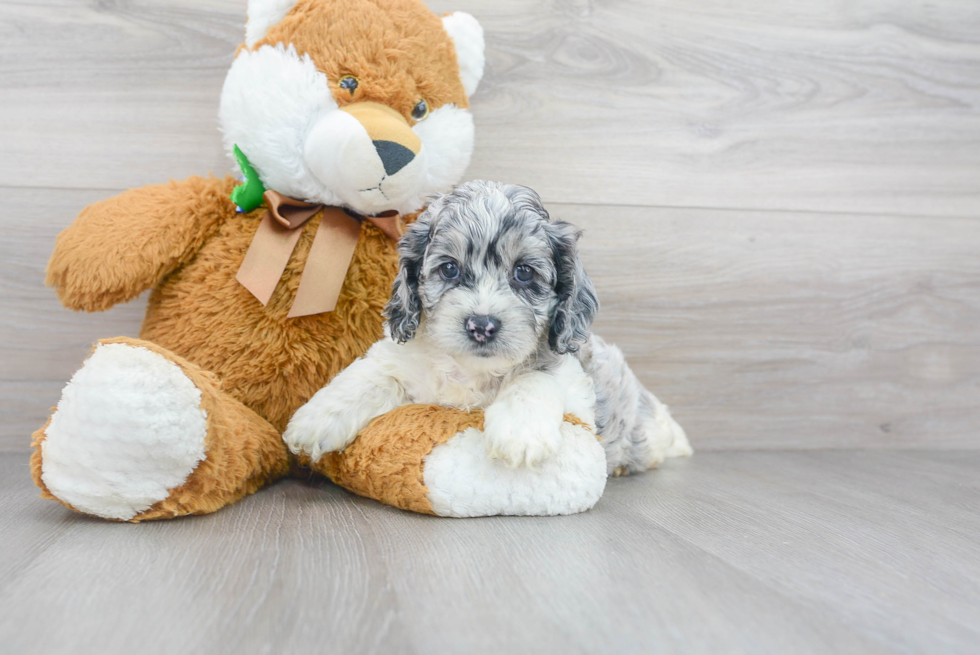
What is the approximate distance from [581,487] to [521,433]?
21 centimetres

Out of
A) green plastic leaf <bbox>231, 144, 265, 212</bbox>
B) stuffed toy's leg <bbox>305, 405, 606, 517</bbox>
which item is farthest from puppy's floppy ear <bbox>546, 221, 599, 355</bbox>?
green plastic leaf <bbox>231, 144, 265, 212</bbox>

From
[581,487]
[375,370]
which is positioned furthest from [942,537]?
[375,370]

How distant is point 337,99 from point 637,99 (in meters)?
0.97

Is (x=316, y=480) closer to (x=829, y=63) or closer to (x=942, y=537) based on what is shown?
(x=942, y=537)

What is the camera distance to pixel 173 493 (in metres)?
1.30

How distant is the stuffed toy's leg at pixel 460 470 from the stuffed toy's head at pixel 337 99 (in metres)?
0.54

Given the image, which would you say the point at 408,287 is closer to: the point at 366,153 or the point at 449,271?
the point at 449,271

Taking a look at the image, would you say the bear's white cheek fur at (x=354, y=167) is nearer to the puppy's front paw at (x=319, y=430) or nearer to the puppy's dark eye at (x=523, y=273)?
the puppy's dark eye at (x=523, y=273)

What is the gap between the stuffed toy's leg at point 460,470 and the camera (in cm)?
136

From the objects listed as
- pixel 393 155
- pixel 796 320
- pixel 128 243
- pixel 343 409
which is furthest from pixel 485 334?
pixel 796 320

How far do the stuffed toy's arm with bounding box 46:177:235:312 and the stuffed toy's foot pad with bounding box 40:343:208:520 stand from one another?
35cm

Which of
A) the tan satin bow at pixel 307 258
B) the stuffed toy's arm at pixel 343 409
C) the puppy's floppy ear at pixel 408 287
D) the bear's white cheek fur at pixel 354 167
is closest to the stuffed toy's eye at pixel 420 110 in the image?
the bear's white cheek fur at pixel 354 167

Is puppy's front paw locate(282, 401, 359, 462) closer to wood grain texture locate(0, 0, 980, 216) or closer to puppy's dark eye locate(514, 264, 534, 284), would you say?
puppy's dark eye locate(514, 264, 534, 284)

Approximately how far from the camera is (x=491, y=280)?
139cm
